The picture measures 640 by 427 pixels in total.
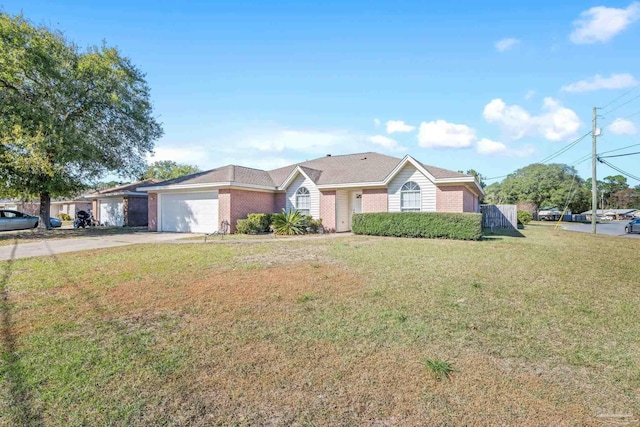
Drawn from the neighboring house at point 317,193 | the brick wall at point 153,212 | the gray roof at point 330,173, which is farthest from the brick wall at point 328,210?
the brick wall at point 153,212

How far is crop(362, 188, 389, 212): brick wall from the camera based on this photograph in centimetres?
1911

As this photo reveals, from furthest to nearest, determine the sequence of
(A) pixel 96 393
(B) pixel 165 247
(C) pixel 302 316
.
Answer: (B) pixel 165 247 < (C) pixel 302 316 < (A) pixel 96 393

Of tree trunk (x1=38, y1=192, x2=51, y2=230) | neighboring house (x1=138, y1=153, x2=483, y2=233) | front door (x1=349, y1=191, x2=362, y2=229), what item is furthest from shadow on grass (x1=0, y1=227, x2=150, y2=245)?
front door (x1=349, y1=191, x2=362, y2=229)

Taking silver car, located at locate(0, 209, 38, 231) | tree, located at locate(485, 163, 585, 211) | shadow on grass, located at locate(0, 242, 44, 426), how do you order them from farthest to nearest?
tree, located at locate(485, 163, 585, 211) < silver car, located at locate(0, 209, 38, 231) < shadow on grass, located at locate(0, 242, 44, 426)

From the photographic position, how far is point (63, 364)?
12.9 feet

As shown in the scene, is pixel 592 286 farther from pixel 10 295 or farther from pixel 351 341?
pixel 10 295

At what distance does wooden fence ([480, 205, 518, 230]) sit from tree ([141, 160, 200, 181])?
162 ft

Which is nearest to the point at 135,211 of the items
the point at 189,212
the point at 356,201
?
the point at 189,212

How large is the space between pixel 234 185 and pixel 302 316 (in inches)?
Answer: 570

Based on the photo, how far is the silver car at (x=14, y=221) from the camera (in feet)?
73.7

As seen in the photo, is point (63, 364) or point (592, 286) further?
point (592, 286)

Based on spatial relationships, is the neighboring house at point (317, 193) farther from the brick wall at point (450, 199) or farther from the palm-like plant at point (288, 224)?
the palm-like plant at point (288, 224)

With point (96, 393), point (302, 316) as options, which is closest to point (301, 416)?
point (96, 393)

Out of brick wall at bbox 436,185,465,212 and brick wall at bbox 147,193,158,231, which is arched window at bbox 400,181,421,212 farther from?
brick wall at bbox 147,193,158,231
